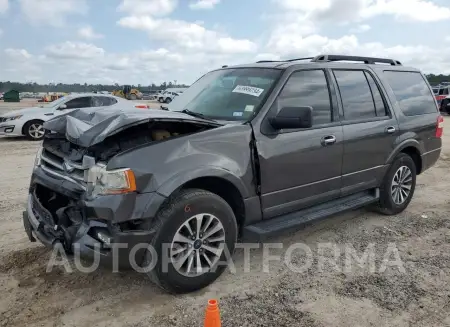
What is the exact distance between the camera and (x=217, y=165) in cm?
339

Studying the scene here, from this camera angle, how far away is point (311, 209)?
4.30m

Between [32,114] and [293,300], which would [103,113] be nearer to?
[293,300]

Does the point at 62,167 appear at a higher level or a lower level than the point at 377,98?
lower

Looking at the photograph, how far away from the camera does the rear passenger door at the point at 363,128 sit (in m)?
4.53

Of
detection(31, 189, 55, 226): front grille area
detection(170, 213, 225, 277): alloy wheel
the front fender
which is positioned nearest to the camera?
the front fender

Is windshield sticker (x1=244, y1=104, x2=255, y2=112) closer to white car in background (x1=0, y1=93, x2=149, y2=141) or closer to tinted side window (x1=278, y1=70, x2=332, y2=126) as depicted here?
tinted side window (x1=278, y1=70, x2=332, y2=126)

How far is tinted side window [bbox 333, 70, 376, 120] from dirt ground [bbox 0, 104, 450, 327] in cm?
141

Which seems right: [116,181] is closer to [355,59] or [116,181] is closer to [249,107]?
[249,107]

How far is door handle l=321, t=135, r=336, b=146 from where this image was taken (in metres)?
4.20

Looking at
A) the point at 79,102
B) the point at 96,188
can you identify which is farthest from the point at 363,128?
the point at 79,102

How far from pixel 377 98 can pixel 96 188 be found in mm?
3517

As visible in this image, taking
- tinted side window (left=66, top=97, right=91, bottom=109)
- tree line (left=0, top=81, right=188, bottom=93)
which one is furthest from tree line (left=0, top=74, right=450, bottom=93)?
tinted side window (left=66, top=97, right=91, bottom=109)

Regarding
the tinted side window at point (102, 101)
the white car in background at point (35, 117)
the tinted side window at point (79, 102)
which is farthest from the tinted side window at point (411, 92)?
the tinted side window at point (79, 102)

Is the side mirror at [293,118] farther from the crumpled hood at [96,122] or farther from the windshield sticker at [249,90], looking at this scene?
the crumpled hood at [96,122]
